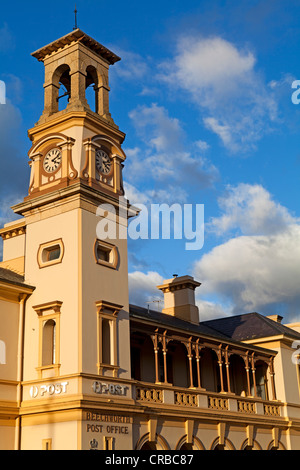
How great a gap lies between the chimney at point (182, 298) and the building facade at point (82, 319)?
220 inches

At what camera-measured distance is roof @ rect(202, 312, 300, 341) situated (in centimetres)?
3700

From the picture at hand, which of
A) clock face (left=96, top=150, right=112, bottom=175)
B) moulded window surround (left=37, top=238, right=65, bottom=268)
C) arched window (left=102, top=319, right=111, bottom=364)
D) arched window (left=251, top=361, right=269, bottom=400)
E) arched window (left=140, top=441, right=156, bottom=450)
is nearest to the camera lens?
arched window (left=102, top=319, right=111, bottom=364)

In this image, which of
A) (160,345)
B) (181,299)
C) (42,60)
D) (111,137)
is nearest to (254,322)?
(181,299)

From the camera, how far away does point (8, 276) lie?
79.7 feet

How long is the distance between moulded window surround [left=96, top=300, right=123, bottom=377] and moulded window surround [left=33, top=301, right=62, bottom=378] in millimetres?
1457

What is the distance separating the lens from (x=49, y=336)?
23.4 m

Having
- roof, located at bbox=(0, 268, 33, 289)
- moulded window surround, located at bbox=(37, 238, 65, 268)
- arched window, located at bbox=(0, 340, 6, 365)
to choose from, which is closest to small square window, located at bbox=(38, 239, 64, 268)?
moulded window surround, located at bbox=(37, 238, 65, 268)

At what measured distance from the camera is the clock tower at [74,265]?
71.7 ft

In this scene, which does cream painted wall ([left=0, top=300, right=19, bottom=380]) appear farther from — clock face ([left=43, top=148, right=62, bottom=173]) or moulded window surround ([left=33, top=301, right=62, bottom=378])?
clock face ([left=43, top=148, right=62, bottom=173])

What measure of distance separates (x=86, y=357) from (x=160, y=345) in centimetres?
795

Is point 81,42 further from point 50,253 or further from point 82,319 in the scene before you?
point 82,319

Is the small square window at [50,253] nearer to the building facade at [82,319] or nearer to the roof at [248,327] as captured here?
the building facade at [82,319]

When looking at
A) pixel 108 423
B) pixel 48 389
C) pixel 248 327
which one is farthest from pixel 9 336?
pixel 248 327
